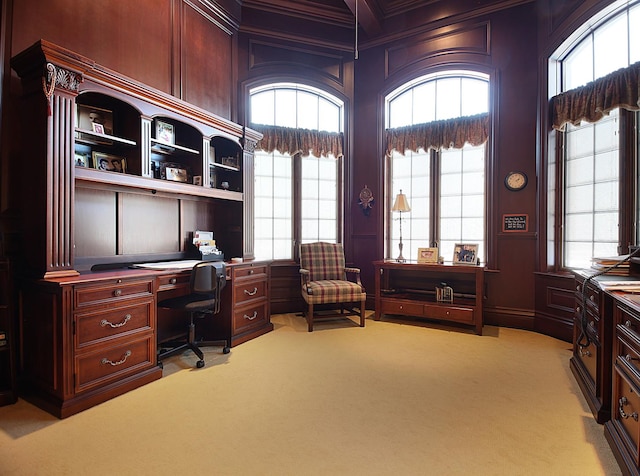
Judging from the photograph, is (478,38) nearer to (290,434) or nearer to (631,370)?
(631,370)

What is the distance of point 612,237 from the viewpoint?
3.58 metres

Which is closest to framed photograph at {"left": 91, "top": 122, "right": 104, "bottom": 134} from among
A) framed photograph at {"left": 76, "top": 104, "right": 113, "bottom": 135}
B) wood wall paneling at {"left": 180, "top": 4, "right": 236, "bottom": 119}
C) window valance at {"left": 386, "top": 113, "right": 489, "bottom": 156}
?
framed photograph at {"left": 76, "top": 104, "right": 113, "bottom": 135}

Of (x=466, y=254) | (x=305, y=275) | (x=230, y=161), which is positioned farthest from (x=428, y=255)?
(x=230, y=161)

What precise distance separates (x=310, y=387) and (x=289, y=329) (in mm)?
1657

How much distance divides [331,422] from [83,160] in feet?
9.28

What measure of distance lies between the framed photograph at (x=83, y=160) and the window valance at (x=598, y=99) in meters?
4.81

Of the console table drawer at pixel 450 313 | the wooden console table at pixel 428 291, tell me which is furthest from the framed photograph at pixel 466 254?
the console table drawer at pixel 450 313

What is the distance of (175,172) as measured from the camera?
365cm

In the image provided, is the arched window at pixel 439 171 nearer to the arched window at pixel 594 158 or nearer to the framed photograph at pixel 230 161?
the arched window at pixel 594 158

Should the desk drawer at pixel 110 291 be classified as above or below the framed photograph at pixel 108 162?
below

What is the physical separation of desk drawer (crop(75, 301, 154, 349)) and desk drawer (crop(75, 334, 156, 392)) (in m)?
0.08

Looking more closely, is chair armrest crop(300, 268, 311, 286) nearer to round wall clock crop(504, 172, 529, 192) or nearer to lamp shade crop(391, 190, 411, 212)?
lamp shade crop(391, 190, 411, 212)

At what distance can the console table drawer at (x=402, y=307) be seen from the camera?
4.50 meters

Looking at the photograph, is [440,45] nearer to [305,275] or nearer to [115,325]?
[305,275]
